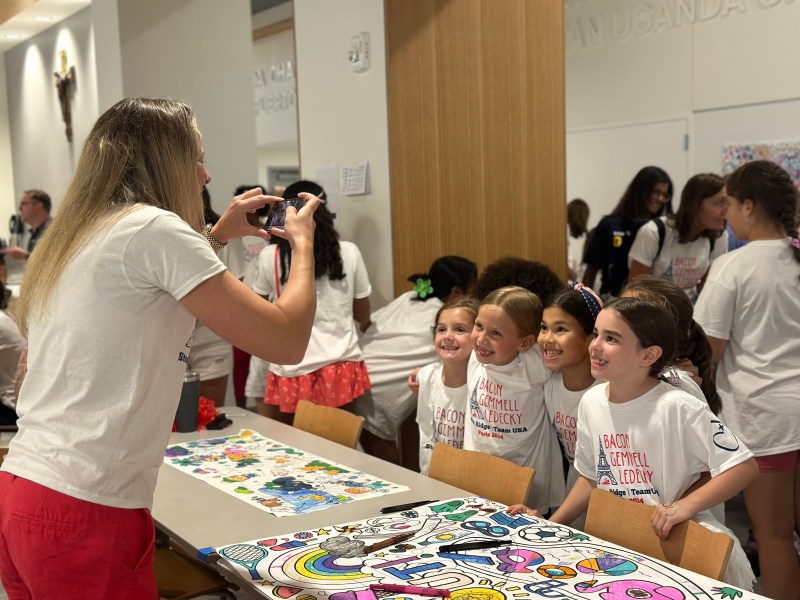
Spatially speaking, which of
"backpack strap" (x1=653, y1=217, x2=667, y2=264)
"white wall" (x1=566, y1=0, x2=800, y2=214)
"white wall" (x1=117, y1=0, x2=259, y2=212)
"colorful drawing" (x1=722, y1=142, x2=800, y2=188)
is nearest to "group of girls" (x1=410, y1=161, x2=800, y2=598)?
"backpack strap" (x1=653, y1=217, x2=667, y2=264)

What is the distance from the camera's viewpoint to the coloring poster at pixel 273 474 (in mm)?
2480

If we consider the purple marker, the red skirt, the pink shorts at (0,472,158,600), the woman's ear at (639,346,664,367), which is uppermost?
the woman's ear at (639,346,664,367)

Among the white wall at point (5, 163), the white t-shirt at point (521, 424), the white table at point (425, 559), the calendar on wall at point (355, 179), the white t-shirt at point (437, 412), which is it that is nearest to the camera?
the white table at point (425, 559)

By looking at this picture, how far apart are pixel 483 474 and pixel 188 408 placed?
129cm

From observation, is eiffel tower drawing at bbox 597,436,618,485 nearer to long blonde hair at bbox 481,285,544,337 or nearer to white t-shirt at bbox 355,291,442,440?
long blonde hair at bbox 481,285,544,337

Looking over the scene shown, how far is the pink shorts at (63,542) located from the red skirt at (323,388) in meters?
2.55

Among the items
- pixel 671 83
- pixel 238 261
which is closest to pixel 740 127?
pixel 671 83

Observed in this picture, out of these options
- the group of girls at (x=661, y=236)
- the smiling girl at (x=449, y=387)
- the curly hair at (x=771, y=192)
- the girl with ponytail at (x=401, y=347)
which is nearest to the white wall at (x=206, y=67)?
the girl with ponytail at (x=401, y=347)

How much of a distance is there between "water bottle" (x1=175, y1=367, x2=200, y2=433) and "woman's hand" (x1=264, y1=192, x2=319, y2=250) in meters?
1.60

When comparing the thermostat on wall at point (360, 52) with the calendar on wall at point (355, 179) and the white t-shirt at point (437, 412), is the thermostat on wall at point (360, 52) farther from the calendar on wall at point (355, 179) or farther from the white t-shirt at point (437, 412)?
the white t-shirt at point (437, 412)

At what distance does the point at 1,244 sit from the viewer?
28.8 ft

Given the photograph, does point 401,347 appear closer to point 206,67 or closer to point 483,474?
point 483,474

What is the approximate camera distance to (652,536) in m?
2.07

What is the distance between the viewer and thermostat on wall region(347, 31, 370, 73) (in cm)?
480
